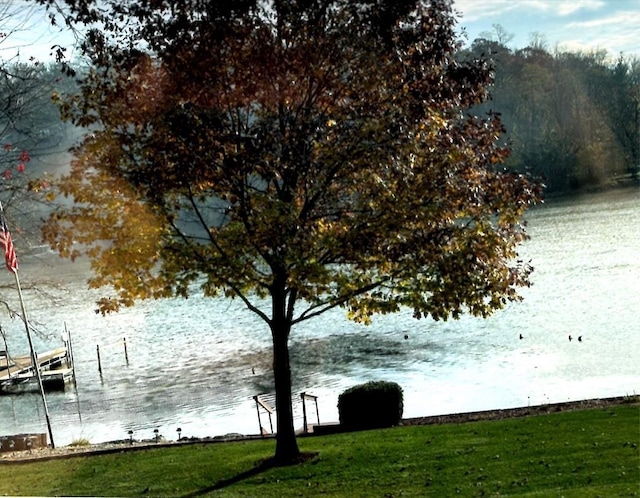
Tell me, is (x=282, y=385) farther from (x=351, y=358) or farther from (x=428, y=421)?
(x=351, y=358)

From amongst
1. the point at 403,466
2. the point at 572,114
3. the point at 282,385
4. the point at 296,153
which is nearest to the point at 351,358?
the point at 282,385

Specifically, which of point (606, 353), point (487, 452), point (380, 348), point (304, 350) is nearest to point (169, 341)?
point (304, 350)

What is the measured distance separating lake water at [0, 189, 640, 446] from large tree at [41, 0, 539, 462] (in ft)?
33.1

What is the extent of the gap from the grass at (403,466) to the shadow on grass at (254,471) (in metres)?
0.04

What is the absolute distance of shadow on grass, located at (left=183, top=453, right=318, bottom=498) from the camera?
1305 cm

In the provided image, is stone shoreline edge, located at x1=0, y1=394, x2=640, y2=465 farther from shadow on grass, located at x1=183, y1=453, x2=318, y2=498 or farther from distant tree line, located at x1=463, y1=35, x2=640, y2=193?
distant tree line, located at x1=463, y1=35, x2=640, y2=193

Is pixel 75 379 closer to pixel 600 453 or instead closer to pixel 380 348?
pixel 380 348

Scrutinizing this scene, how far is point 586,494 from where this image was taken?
10250 mm

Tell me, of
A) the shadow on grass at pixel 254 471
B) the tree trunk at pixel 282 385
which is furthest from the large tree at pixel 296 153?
the shadow on grass at pixel 254 471

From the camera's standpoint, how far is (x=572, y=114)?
91625 millimetres

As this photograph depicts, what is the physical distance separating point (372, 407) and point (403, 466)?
17.3 ft

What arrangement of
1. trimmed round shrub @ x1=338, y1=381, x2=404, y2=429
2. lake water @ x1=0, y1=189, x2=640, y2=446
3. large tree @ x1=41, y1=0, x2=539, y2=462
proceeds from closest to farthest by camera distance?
large tree @ x1=41, y1=0, x2=539, y2=462, trimmed round shrub @ x1=338, y1=381, x2=404, y2=429, lake water @ x1=0, y1=189, x2=640, y2=446

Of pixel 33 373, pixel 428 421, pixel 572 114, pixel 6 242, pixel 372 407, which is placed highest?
pixel 572 114

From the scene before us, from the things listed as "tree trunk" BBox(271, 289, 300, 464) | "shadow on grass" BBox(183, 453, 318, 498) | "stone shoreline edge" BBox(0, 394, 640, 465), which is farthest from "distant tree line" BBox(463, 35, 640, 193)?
"shadow on grass" BBox(183, 453, 318, 498)
